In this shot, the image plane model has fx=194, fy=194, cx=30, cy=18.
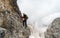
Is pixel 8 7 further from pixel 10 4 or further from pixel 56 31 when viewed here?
pixel 56 31

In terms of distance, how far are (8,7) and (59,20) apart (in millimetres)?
20239

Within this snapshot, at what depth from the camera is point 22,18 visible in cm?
2153

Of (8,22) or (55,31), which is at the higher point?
(8,22)

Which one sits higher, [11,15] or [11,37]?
[11,15]

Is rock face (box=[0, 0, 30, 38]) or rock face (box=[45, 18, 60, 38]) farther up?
rock face (box=[0, 0, 30, 38])

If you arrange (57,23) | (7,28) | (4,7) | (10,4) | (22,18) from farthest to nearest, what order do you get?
(57,23) < (22,18) < (10,4) < (4,7) < (7,28)

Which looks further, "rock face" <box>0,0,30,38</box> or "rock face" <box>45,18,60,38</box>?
"rock face" <box>45,18,60,38</box>

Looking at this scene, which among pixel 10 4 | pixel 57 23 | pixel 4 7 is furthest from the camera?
pixel 57 23

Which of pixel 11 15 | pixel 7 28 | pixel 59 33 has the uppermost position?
pixel 11 15

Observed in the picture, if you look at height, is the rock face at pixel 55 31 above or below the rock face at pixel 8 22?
below

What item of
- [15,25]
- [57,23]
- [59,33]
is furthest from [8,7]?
[57,23]

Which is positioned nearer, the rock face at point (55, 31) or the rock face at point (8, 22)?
the rock face at point (8, 22)

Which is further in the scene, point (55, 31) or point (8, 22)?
point (55, 31)

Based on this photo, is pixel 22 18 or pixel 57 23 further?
pixel 57 23
